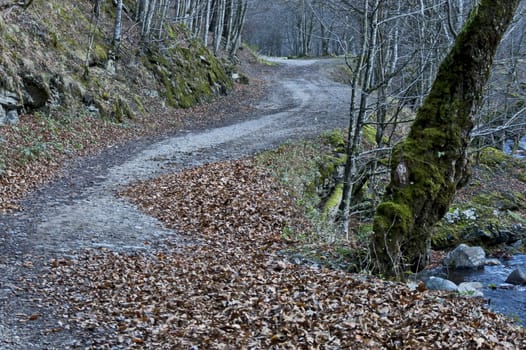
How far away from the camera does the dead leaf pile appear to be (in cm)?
570

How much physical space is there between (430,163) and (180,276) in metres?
4.25

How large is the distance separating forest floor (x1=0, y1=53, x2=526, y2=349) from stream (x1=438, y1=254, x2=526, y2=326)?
2659 mm

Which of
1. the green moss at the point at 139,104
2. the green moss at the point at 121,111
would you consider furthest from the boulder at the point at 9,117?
the green moss at the point at 139,104

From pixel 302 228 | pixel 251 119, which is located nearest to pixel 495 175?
pixel 251 119

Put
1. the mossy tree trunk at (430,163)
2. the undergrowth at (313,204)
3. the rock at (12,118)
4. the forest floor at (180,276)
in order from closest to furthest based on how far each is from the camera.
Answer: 1. the forest floor at (180,276)
2. the mossy tree trunk at (430,163)
3. the undergrowth at (313,204)
4. the rock at (12,118)

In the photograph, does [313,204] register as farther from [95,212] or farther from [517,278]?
[95,212]

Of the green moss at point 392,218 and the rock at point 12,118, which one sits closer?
the green moss at point 392,218

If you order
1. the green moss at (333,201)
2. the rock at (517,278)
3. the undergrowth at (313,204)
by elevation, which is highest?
the undergrowth at (313,204)

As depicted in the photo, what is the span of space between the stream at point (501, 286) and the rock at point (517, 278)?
15cm

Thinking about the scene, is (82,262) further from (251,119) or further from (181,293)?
(251,119)

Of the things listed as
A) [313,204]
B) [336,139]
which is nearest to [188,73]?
[336,139]

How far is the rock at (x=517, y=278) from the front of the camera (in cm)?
1177

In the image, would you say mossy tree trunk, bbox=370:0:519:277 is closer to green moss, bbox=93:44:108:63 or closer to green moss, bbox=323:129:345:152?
green moss, bbox=323:129:345:152

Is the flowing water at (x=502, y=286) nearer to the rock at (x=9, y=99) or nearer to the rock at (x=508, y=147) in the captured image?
the rock at (x=9, y=99)
